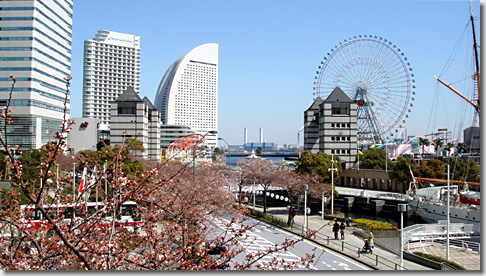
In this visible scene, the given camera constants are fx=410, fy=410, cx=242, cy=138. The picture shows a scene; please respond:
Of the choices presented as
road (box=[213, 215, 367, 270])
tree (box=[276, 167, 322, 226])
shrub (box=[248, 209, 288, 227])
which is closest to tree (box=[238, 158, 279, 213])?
tree (box=[276, 167, 322, 226])

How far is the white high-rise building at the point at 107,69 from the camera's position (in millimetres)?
144250

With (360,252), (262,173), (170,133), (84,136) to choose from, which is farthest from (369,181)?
(170,133)

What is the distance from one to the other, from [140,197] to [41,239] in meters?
1.76

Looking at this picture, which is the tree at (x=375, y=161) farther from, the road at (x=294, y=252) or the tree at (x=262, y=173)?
the road at (x=294, y=252)

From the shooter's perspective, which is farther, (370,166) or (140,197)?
(370,166)

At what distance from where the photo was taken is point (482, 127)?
9.05 metres

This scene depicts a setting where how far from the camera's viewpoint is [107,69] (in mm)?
149500

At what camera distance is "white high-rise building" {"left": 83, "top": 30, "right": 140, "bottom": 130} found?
14425 centimetres

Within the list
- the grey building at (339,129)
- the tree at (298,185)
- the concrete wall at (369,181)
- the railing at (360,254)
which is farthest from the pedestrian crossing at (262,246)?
the concrete wall at (369,181)

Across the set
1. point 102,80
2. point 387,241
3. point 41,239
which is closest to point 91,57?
point 102,80

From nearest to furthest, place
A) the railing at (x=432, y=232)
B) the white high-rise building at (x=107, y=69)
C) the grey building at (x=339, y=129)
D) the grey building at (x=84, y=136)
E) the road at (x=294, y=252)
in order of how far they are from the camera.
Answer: the road at (x=294, y=252), the railing at (x=432, y=232), the grey building at (x=339, y=129), the grey building at (x=84, y=136), the white high-rise building at (x=107, y=69)

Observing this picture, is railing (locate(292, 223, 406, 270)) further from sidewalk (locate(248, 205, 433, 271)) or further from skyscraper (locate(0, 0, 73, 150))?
skyscraper (locate(0, 0, 73, 150))

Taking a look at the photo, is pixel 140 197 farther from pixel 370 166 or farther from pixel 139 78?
pixel 139 78

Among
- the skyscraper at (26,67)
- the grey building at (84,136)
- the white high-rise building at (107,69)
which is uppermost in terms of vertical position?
the white high-rise building at (107,69)
